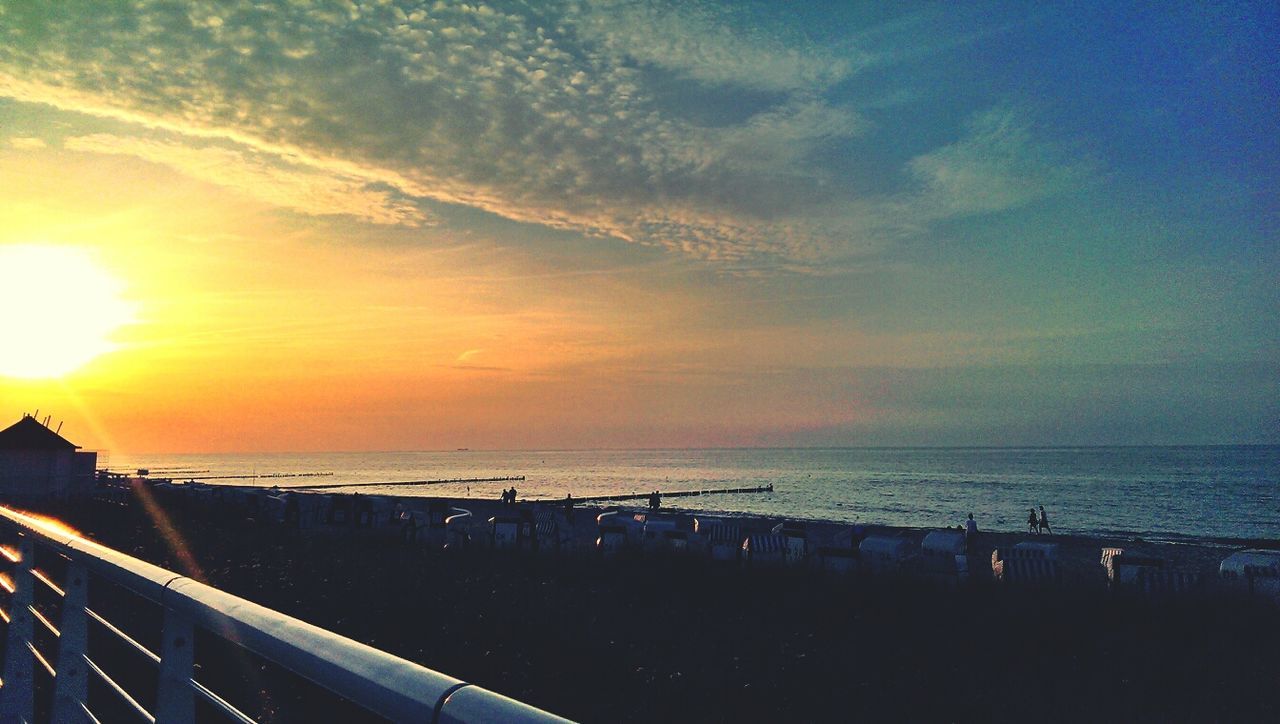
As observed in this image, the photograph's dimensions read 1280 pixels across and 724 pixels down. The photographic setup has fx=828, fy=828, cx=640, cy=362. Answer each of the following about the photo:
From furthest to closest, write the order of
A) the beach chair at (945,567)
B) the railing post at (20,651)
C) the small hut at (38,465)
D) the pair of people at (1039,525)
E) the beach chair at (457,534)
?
the pair of people at (1039,525) → the small hut at (38,465) → the beach chair at (457,534) → the beach chair at (945,567) → the railing post at (20,651)

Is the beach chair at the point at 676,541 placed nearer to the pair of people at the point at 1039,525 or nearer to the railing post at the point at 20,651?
the railing post at the point at 20,651

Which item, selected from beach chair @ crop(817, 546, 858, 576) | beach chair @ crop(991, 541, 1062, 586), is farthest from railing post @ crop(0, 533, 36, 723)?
beach chair @ crop(991, 541, 1062, 586)

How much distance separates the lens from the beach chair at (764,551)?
60.0 feet

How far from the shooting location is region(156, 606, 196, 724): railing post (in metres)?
2.03

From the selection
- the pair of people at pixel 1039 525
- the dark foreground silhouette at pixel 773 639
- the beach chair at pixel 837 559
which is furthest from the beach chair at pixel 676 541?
the pair of people at pixel 1039 525

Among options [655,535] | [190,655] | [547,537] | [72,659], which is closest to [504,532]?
[547,537]

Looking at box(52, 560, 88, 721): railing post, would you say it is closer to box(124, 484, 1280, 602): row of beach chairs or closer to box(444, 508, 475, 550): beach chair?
box(124, 484, 1280, 602): row of beach chairs

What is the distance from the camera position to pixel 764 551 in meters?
19.5

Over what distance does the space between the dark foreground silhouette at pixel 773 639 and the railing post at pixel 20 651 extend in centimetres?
388

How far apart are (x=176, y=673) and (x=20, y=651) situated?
7.82ft

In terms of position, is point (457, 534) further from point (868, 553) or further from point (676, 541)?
point (868, 553)

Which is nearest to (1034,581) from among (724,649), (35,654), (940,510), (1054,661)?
(1054,661)

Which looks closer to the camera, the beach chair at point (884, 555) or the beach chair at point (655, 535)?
the beach chair at point (884, 555)

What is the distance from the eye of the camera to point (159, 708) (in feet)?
6.71
